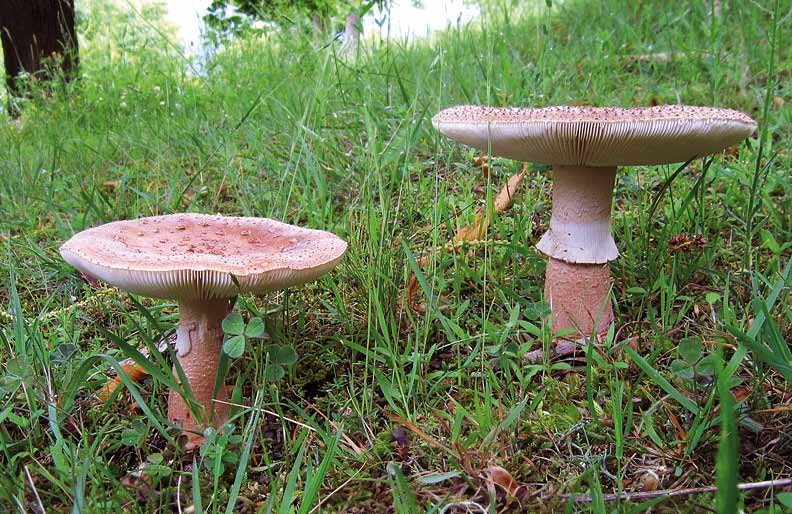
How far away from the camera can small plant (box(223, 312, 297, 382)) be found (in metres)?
1.76

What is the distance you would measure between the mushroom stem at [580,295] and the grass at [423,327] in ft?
0.42

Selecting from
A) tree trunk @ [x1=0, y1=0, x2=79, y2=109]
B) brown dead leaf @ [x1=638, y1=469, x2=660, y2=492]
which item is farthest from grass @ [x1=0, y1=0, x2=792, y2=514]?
tree trunk @ [x1=0, y1=0, x2=79, y2=109]

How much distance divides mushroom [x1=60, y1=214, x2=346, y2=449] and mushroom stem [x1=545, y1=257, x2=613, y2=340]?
95cm

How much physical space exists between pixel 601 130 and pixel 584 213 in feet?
1.74

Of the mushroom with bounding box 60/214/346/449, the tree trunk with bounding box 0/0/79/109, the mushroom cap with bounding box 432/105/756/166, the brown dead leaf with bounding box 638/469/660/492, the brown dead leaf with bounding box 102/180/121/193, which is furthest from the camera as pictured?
the tree trunk with bounding box 0/0/79/109

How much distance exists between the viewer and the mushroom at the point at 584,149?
1.74 metres

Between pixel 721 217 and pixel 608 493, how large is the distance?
1775mm

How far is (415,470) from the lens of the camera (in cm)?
162

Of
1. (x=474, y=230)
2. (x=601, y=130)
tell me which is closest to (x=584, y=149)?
(x=601, y=130)

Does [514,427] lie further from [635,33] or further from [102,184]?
[635,33]

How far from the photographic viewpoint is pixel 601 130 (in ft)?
5.77

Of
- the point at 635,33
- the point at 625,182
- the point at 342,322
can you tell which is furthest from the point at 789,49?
the point at 342,322

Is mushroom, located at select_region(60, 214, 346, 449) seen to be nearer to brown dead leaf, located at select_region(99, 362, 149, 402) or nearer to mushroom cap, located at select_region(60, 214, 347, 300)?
mushroom cap, located at select_region(60, 214, 347, 300)

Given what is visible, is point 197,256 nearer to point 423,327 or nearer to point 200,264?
point 200,264
